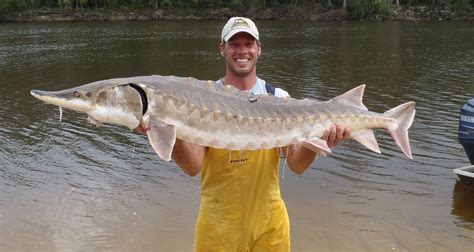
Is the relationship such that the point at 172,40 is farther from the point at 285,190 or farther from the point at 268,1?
A: the point at 268,1

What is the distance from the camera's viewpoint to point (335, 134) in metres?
3.84

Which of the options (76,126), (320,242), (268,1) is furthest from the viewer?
(268,1)

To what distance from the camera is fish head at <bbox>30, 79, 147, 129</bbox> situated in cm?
325

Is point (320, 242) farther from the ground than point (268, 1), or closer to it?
closer to it

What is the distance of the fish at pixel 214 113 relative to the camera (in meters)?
3.28

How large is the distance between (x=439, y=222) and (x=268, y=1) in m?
82.9

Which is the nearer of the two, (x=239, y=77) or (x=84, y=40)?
(x=239, y=77)

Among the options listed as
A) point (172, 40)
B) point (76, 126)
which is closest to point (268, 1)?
point (172, 40)

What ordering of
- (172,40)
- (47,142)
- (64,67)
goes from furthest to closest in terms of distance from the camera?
(172,40)
(64,67)
(47,142)

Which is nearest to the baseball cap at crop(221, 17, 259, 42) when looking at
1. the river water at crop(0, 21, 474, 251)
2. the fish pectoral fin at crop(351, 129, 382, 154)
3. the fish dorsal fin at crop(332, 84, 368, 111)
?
the fish dorsal fin at crop(332, 84, 368, 111)

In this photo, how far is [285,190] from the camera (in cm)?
1093

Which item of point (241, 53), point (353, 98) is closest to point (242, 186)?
point (241, 53)

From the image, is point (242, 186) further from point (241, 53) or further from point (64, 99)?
point (64, 99)

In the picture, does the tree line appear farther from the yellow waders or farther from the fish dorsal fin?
the yellow waders
